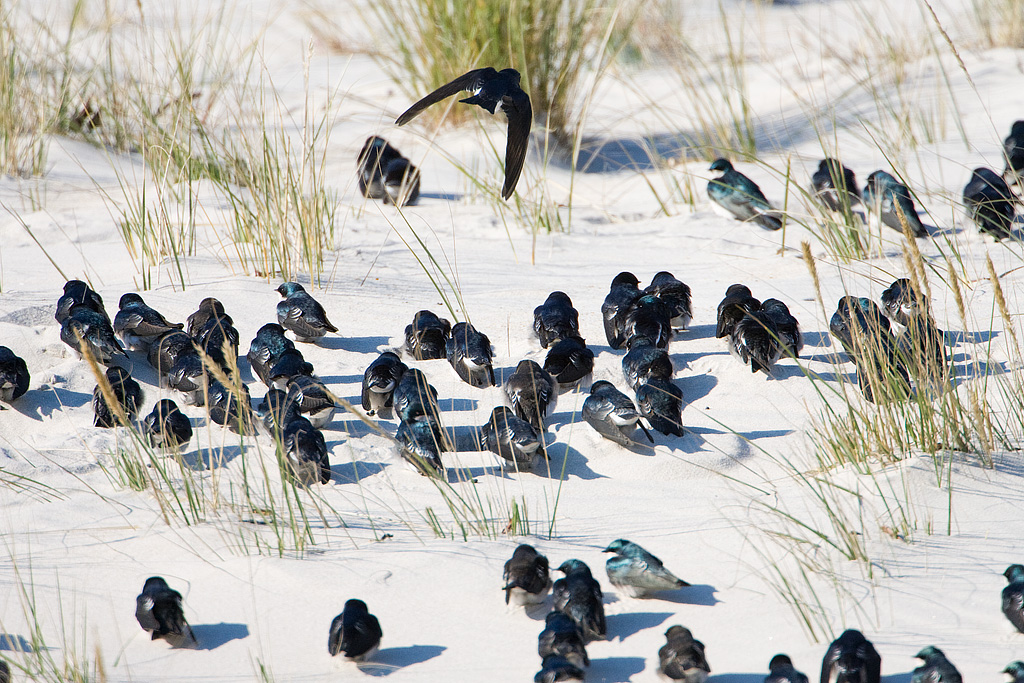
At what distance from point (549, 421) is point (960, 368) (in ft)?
5.23

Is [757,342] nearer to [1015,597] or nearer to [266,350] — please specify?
[1015,597]

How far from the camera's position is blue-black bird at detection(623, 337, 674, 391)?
3366 millimetres

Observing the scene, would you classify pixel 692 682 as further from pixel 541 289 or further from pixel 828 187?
pixel 828 187

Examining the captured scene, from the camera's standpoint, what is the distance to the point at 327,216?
480cm

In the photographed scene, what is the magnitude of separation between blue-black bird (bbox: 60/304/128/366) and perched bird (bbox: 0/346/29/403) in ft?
0.69

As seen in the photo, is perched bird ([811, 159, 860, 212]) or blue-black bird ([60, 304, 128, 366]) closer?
blue-black bird ([60, 304, 128, 366])

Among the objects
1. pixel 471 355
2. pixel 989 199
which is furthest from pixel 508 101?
pixel 989 199

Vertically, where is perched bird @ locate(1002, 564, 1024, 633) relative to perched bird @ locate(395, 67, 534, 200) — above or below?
below

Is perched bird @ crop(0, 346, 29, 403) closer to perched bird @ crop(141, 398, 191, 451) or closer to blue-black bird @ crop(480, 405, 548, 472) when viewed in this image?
perched bird @ crop(141, 398, 191, 451)

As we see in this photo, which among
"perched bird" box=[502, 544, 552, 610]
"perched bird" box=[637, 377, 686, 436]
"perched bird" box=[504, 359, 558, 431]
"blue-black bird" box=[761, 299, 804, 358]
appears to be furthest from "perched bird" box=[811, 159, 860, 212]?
"perched bird" box=[502, 544, 552, 610]

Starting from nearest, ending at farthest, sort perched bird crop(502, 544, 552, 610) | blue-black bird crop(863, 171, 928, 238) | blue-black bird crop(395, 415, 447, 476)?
perched bird crop(502, 544, 552, 610) → blue-black bird crop(395, 415, 447, 476) → blue-black bird crop(863, 171, 928, 238)

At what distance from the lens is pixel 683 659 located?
1953 mm

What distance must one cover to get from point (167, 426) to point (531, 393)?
1217 mm

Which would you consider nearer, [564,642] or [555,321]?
[564,642]
